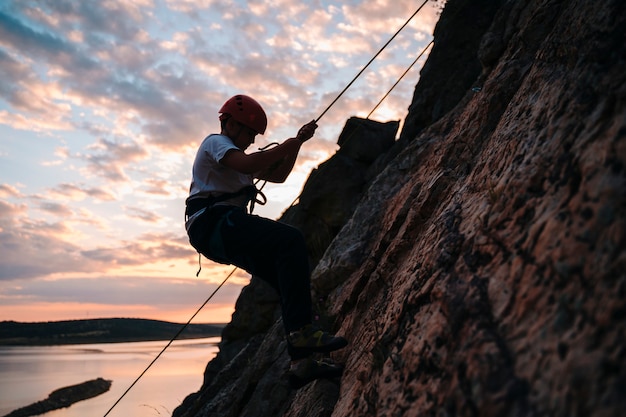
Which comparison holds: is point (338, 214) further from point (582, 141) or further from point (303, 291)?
point (582, 141)

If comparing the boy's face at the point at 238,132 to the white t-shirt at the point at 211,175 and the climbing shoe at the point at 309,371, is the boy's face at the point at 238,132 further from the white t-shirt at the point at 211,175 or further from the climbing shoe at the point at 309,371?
the climbing shoe at the point at 309,371

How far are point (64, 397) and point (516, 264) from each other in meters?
71.7

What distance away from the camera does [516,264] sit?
2859mm

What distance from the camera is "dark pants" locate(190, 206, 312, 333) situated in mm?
4543

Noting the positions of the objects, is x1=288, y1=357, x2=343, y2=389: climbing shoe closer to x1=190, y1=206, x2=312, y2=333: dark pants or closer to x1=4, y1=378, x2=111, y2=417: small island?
x1=190, y1=206, x2=312, y2=333: dark pants

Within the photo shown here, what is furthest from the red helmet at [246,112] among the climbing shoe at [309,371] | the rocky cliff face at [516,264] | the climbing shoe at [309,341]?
the climbing shoe at [309,371]

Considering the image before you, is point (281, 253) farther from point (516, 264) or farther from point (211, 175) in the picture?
point (516, 264)

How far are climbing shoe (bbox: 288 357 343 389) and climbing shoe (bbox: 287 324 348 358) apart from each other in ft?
0.51

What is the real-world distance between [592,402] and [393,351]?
190 centimetres

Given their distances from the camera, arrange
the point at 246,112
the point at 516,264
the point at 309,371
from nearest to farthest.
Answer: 1. the point at 516,264
2. the point at 309,371
3. the point at 246,112

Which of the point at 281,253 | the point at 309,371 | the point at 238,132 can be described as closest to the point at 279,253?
the point at 281,253

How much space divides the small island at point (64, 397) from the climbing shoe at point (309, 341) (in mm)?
59180

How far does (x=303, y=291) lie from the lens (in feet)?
15.0

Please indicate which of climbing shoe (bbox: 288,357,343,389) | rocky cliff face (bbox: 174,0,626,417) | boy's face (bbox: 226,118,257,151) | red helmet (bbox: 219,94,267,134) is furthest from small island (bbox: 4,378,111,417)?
rocky cliff face (bbox: 174,0,626,417)
